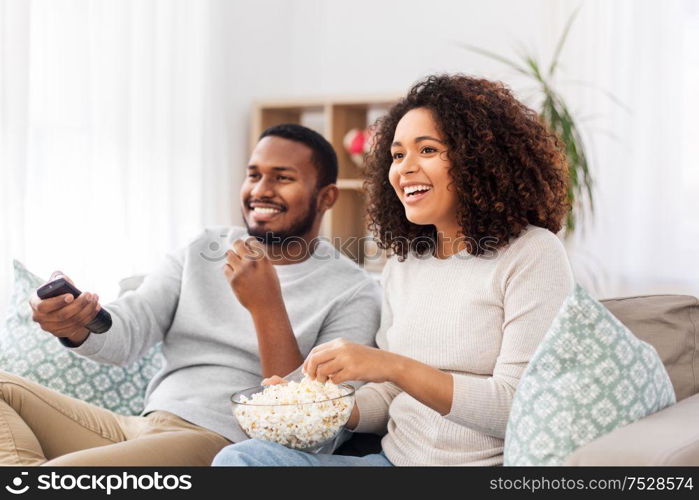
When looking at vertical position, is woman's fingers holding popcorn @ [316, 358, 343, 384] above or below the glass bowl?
above

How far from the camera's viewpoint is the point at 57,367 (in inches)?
71.2

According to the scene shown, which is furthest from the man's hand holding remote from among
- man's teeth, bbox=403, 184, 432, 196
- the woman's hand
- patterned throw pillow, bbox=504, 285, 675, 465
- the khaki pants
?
patterned throw pillow, bbox=504, 285, 675, 465

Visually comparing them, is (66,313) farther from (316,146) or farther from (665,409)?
(665,409)

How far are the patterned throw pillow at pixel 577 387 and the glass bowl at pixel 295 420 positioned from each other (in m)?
0.28

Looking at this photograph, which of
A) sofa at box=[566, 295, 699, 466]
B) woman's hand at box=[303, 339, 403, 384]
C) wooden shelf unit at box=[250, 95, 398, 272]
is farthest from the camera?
wooden shelf unit at box=[250, 95, 398, 272]

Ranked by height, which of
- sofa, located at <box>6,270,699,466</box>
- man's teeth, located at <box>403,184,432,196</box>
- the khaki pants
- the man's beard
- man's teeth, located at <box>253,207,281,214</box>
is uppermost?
man's teeth, located at <box>403,184,432,196</box>

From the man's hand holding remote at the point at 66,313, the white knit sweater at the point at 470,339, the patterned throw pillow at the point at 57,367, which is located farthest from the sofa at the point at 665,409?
the patterned throw pillow at the point at 57,367

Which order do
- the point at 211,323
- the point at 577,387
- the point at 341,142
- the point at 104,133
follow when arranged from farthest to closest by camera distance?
1. the point at 341,142
2. the point at 104,133
3. the point at 211,323
4. the point at 577,387

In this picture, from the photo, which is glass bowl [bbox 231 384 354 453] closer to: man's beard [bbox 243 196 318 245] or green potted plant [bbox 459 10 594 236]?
man's beard [bbox 243 196 318 245]

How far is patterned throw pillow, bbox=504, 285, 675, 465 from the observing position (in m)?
1.14

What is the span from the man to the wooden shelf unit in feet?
4.32

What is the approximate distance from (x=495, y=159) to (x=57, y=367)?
1.08m

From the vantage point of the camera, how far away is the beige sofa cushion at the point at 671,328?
1.48 meters

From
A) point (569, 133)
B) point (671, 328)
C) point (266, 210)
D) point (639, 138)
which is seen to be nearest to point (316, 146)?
point (266, 210)
